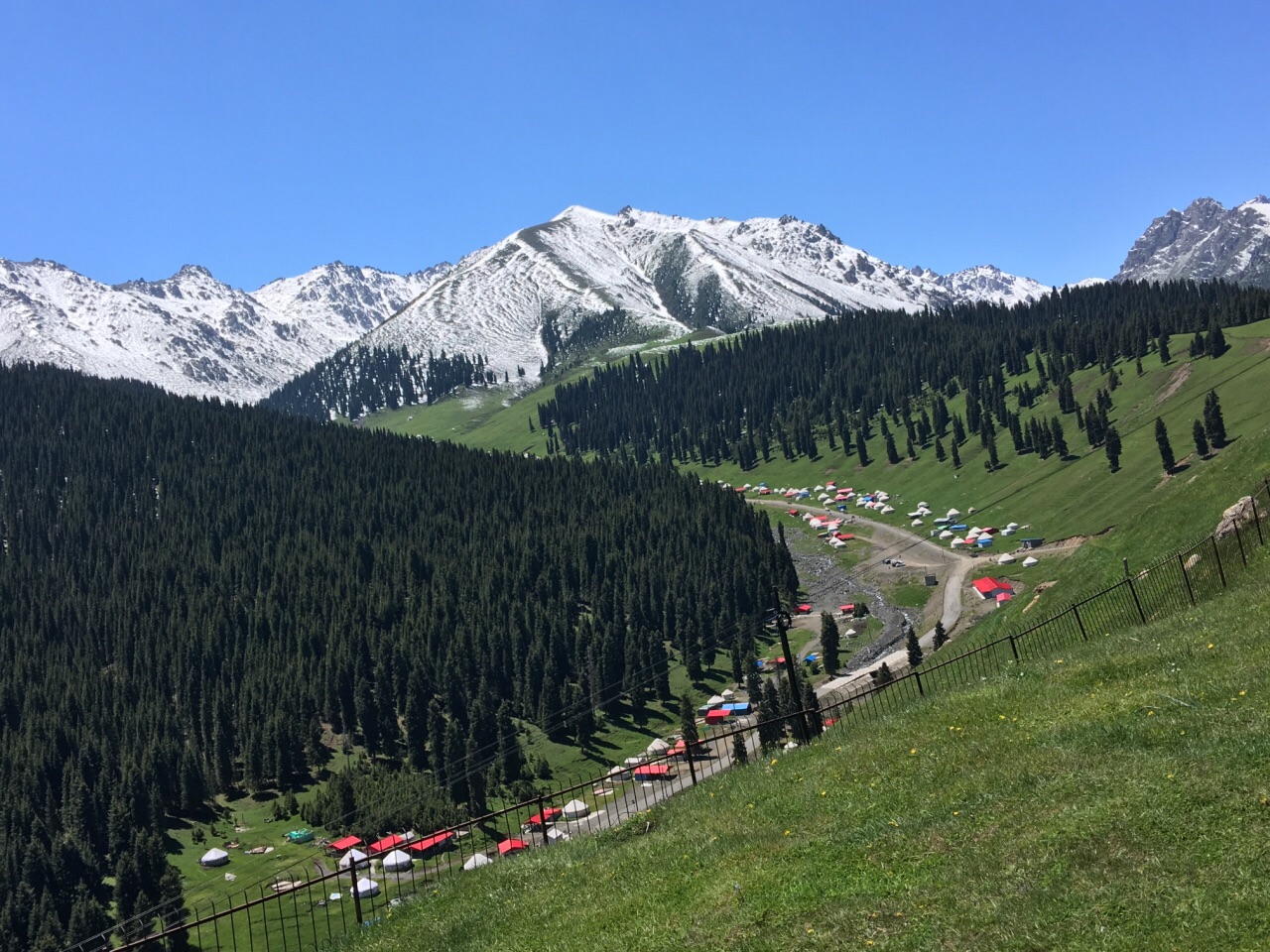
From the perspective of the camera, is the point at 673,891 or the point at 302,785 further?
the point at 302,785

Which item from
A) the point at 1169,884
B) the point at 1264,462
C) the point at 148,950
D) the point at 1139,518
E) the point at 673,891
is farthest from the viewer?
the point at 148,950

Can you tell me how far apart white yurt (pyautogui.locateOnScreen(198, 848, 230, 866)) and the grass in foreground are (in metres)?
119

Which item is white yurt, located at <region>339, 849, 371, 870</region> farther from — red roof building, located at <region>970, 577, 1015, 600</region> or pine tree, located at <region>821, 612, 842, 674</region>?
red roof building, located at <region>970, 577, 1015, 600</region>

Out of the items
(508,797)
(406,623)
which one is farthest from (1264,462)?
(406,623)

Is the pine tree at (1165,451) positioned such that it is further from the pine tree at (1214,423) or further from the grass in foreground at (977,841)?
the grass in foreground at (977,841)

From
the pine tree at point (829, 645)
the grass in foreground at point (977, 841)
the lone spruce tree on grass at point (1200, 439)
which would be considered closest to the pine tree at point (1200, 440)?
the lone spruce tree on grass at point (1200, 439)

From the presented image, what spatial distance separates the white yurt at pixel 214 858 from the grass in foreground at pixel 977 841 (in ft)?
390

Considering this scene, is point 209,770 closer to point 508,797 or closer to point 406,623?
point 406,623

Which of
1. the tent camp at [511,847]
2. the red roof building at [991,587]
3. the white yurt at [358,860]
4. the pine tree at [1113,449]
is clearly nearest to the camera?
the white yurt at [358,860]

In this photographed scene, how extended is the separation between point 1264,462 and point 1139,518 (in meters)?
12.4

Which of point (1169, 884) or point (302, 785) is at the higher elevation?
point (1169, 884)

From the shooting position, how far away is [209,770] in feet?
518

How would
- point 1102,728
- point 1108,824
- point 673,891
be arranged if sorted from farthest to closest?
1. point 1102,728
2. point 673,891
3. point 1108,824

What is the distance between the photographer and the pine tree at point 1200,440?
6624 inches
